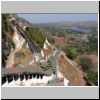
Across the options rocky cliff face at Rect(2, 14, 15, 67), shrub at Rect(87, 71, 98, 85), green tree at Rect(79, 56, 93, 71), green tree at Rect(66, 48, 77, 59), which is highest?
rocky cliff face at Rect(2, 14, 15, 67)

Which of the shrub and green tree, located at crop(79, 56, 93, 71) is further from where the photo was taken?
green tree, located at crop(79, 56, 93, 71)

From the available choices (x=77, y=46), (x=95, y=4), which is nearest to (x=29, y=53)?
(x=77, y=46)

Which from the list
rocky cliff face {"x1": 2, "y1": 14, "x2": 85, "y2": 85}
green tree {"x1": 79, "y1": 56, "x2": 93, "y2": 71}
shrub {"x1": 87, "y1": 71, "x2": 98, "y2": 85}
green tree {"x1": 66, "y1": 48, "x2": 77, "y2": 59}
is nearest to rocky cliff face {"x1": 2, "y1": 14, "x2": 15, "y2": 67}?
rocky cliff face {"x1": 2, "y1": 14, "x2": 85, "y2": 85}

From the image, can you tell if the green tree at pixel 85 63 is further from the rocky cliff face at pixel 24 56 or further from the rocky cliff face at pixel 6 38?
the rocky cliff face at pixel 6 38

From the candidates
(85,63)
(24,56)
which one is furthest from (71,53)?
(24,56)

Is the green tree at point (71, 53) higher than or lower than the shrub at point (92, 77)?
higher

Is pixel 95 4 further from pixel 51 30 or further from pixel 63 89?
pixel 63 89

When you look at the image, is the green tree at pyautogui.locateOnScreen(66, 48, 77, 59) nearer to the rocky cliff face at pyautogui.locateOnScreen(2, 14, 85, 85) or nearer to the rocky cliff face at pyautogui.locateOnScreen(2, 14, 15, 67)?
the rocky cliff face at pyautogui.locateOnScreen(2, 14, 85, 85)

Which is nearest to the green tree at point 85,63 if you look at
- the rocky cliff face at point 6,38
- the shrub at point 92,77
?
the shrub at point 92,77

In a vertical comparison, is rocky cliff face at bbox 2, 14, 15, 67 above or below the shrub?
above

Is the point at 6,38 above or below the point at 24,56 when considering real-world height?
above

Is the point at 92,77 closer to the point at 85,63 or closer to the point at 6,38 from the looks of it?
the point at 85,63
